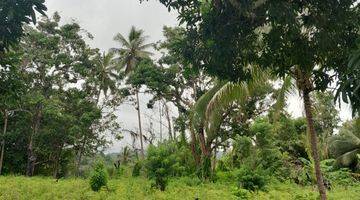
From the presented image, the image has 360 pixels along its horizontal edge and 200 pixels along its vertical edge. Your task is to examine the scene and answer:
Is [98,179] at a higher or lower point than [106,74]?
lower

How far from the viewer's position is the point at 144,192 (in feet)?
50.8

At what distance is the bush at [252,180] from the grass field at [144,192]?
15.8 inches

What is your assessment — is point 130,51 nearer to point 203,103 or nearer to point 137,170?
point 137,170

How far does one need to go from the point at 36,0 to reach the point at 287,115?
20532mm

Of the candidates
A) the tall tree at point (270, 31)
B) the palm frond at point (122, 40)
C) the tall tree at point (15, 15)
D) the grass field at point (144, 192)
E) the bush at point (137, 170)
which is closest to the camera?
the tall tree at point (270, 31)

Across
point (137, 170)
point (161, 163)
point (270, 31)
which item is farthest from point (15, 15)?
point (137, 170)

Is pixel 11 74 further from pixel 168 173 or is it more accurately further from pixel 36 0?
pixel 168 173

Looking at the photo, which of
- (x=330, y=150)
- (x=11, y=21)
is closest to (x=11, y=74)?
(x=11, y=21)

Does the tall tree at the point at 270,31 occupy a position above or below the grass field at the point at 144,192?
above

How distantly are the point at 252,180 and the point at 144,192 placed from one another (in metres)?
4.17

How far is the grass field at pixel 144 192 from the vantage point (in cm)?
1412

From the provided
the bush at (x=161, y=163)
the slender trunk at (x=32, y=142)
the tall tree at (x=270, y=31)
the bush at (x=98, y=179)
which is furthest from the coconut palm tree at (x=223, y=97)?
the slender trunk at (x=32, y=142)

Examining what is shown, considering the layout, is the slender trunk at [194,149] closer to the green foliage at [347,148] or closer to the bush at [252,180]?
the bush at [252,180]

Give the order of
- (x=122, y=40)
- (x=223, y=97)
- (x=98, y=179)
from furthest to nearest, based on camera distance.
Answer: (x=122, y=40) < (x=98, y=179) < (x=223, y=97)
